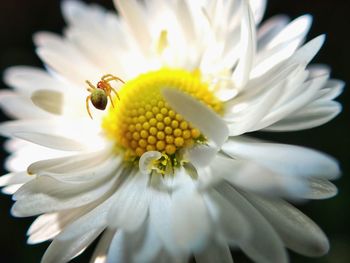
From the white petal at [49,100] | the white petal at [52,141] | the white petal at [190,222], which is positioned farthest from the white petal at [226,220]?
the white petal at [49,100]

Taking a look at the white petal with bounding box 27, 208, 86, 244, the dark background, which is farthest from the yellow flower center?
the dark background

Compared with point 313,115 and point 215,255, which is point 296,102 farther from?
point 215,255


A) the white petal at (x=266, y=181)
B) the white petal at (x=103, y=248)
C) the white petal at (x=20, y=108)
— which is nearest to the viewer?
the white petal at (x=266, y=181)

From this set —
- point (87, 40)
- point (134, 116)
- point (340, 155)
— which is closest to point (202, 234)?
point (134, 116)

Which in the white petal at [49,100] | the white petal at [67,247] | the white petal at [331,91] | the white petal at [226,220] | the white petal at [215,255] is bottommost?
the white petal at [215,255]

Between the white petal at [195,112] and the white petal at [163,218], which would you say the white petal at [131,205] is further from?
the white petal at [195,112]

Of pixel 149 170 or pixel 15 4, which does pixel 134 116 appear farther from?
pixel 15 4
